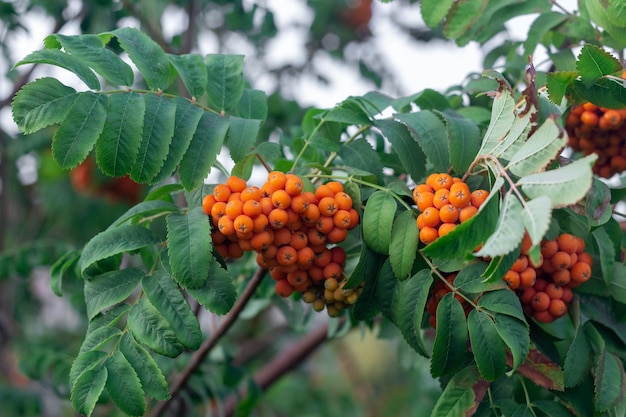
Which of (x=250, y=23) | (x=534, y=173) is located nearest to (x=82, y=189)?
(x=250, y=23)

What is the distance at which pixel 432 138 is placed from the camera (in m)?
1.35

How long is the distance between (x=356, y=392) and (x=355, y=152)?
2.61 metres

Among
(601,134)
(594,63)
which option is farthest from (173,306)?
(601,134)

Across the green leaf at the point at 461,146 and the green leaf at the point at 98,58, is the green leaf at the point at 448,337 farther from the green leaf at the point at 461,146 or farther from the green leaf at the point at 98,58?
the green leaf at the point at 98,58

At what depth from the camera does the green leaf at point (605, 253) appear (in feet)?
4.25

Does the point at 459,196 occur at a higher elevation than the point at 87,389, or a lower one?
higher

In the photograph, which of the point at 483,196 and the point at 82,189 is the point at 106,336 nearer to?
the point at 483,196

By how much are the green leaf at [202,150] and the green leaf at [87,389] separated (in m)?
0.36

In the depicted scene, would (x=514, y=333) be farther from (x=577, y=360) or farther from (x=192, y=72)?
(x=192, y=72)

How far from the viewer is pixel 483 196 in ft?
3.81

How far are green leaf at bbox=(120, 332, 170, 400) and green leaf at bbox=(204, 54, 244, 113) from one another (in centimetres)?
50

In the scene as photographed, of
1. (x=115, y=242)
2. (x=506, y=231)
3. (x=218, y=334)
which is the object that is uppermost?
(x=506, y=231)

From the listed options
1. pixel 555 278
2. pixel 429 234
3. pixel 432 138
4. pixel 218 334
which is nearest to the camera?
pixel 429 234

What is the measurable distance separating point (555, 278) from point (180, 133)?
0.73 m
